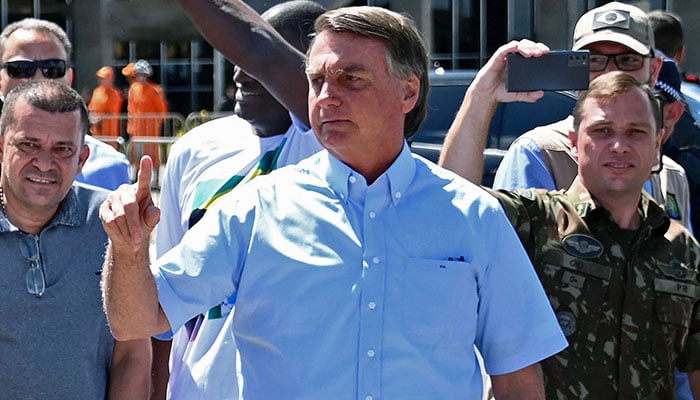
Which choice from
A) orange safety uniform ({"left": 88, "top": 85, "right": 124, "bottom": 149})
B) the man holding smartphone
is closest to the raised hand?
the man holding smartphone

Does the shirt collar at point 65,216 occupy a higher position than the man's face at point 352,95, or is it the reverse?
the man's face at point 352,95

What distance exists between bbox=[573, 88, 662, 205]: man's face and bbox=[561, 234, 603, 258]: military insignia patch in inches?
6.3

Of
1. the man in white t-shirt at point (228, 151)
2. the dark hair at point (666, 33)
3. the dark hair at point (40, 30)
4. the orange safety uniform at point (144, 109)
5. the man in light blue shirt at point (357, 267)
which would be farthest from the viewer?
the orange safety uniform at point (144, 109)

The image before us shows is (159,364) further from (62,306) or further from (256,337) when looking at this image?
(256,337)

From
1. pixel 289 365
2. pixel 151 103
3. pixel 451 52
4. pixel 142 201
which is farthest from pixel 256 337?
pixel 451 52

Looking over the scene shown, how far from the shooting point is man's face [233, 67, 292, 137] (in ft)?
11.8

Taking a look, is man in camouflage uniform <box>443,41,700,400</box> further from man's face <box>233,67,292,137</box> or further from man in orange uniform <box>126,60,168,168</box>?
man in orange uniform <box>126,60,168,168</box>

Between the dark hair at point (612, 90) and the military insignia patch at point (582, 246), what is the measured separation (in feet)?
1.29

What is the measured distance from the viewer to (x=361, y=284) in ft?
8.75

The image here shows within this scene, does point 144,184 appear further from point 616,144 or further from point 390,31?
point 616,144

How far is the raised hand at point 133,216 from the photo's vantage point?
2477 mm

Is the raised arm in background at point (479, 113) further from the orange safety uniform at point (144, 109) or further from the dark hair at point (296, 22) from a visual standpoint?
the orange safety uniform at point (144, 109)

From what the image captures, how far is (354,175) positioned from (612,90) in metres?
1.26

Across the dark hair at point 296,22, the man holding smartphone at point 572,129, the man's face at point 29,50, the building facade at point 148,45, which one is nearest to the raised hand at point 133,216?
the dark hair at point 296,22
